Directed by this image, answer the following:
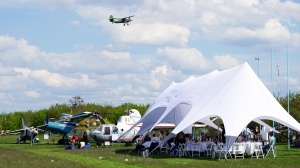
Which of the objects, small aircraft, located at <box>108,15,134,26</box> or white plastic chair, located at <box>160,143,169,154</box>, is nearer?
white plastic chair, located at <box>160,143,169,154</box>

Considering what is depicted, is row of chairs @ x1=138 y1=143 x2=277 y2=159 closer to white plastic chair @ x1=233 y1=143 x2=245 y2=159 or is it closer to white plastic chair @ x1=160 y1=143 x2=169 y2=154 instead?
white plastic chair @ x1=233 y1=143 x2=245 y2=159

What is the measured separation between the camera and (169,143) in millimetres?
26922

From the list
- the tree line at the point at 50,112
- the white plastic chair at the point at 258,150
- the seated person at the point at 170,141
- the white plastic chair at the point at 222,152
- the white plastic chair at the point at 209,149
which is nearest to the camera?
the white plastic chair at the point at 222,152

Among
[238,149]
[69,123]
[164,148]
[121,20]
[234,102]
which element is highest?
[121,20]

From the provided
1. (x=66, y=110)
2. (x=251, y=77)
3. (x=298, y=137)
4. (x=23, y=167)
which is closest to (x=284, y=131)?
(x=298, y=137)

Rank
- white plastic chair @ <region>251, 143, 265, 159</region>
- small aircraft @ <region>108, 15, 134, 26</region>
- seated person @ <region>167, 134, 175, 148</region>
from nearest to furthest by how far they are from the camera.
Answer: white plastic chair @ <region>251, 143, 265, 159</region> → seated person @ <region>167, 134, 175, 148</region> → small aircraft @ <region>108, 15, 134, 26</region>

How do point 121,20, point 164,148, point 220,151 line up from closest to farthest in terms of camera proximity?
point 220,151 < point 164,148 < point 121,20

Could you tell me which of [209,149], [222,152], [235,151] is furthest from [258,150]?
[209,149]

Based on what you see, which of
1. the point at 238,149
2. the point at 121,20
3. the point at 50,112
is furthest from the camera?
the point at 50,112

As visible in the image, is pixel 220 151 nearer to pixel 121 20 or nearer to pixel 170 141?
Result: pixel 170 141

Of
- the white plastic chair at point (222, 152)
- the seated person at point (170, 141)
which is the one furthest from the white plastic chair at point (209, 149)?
the seated person at point (170, 141)

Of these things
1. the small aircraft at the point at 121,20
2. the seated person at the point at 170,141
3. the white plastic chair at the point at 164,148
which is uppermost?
the small aircraft at the point at 121,20

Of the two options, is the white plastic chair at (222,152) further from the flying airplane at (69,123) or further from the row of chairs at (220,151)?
the flying airplane at (69,123)

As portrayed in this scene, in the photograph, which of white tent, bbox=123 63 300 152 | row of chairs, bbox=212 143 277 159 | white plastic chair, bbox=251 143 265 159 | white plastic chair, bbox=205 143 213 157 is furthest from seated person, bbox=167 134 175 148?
white plastic chair, bbox=251 143 265 159
